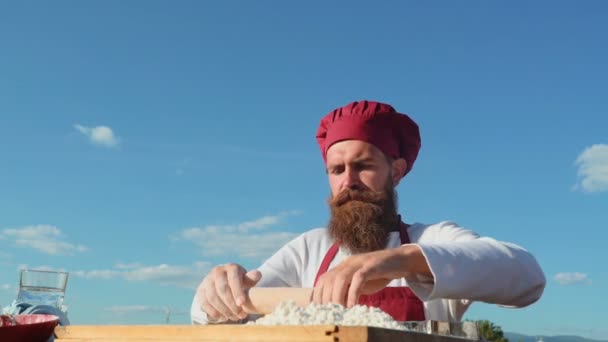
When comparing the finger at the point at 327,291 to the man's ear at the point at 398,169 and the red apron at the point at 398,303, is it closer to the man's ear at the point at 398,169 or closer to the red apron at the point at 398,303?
the red apron at the point at 398,303

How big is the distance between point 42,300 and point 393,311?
5.59ft

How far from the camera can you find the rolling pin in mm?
2189

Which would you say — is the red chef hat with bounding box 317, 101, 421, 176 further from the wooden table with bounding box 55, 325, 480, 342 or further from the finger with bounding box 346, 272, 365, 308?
the wooden table with bounding box 55, 325, 480, 342

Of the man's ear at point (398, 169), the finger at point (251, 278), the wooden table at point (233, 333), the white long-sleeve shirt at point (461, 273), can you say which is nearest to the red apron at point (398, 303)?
the white long-sleeve shirt at point (461, 273)

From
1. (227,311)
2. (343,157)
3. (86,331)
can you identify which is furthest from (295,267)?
(86,331)

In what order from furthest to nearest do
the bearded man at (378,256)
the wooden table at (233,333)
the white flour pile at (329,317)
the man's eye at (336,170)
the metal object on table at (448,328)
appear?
the man's eye at (336,170)
the bearded man at (378,256)
the metal object on table at (448,328)
the white flour pile at (329,317)
the wooden table at (233,333)

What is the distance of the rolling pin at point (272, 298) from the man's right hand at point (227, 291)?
58 mm

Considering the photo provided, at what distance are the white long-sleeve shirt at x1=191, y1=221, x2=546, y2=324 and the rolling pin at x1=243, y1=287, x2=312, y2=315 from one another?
0.46m

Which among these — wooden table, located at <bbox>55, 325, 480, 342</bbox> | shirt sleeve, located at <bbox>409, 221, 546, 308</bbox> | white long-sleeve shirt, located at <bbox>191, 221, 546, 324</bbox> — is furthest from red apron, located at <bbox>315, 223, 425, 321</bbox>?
wooden table, located at <bbox>55, 325, 480, 342</bbox>

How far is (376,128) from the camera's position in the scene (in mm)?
4023

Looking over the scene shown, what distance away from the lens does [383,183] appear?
4078mm

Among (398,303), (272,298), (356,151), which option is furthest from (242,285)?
(356,151)

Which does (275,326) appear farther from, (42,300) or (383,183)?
(383,183)

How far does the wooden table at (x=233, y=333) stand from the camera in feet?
4.90
